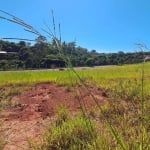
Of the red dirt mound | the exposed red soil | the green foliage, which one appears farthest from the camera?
the red dirt mound

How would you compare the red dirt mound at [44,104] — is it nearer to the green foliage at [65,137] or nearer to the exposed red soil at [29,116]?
the exposed red soil at [29,116]

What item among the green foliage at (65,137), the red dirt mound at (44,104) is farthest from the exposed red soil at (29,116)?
the green foliage at (65,137)

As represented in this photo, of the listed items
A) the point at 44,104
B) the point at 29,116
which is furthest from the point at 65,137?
the point at 44,104

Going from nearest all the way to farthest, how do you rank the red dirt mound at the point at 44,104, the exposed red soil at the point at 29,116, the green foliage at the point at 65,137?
the green foliage at the point at 65,137
the exposed red soil at the point at 29,116
the red dirt mound at the point at 44,104

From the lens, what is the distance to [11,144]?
195 inches

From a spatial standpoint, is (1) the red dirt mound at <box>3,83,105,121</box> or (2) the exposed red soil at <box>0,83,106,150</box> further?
(1) the red dirt mound at <box>3,83,105,121</box>

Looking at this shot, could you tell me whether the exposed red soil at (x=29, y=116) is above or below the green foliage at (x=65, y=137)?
below

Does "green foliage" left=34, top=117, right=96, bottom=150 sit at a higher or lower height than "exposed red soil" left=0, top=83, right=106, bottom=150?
higher

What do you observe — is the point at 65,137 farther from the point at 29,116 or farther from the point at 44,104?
the point at 44,104

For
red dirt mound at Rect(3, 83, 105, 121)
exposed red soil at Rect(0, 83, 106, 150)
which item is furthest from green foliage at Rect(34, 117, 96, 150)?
red dirt mound at Rect(3, 83, 105, 121)

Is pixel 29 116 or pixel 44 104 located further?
pixel 44 104

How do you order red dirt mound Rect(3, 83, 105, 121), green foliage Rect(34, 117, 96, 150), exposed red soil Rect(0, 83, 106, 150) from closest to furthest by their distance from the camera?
green foliage Rect(34, 117, 96, 150), exposed red soil Rect(0, 83, 106, 150), red dirt mound Rect(3, 83, 105, 121)

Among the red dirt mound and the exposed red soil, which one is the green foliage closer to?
the exposed red soil

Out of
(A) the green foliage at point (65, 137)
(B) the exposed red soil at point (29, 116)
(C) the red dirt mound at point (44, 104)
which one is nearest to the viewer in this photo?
(A) the green foliage at point (65, 137)
